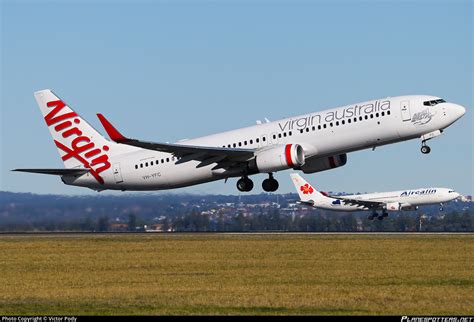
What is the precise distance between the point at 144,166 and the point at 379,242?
1623cm

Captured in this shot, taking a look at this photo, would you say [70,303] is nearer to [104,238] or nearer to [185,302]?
[185,302]

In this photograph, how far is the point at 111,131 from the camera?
50219mm

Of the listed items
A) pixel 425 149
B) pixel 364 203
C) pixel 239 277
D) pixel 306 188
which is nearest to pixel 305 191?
pixel 306 188

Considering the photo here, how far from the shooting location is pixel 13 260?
3972cm

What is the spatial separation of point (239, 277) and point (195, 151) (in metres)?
22.3

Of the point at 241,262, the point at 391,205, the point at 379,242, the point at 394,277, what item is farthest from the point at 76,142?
the point at 391,205

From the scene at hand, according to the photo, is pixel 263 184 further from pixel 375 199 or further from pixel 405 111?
pixel 375 199

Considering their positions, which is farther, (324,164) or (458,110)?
(324,164)

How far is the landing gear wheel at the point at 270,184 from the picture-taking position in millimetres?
56562

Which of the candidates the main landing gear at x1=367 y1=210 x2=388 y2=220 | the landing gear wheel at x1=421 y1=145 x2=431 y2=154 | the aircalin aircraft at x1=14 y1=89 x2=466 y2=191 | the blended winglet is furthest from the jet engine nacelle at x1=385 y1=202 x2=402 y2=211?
the blended winglet

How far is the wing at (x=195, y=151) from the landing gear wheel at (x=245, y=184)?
1.87 metres

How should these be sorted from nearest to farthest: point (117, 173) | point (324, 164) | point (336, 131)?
point (336, 131)
point (324, 164)
point (117, 173)

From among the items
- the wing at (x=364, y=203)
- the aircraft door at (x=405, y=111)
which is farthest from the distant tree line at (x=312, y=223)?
the aircraft door at (x=405, y=111)

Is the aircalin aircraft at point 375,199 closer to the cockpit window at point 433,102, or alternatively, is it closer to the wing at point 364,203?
the wing at point 364,203
